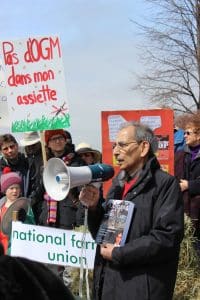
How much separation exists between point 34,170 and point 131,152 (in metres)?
3.35

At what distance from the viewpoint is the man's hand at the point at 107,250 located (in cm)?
317

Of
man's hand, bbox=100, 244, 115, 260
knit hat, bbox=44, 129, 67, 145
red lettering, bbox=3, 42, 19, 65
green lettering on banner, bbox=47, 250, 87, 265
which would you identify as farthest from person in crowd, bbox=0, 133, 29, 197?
man's hand, bbox=100, 244, 115, 260

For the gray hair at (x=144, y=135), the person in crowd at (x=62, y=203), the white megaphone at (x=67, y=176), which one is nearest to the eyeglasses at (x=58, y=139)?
the person in crowd at (x=62, y=203)

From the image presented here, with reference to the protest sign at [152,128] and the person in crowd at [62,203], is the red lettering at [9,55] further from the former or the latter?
the protest sign at [152,128]

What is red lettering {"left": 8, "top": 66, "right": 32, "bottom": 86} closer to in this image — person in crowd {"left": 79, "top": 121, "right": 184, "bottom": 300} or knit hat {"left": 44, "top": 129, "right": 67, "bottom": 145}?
knit hat {"left": 44, "top": 129, "right": 67, "bottom": 145}

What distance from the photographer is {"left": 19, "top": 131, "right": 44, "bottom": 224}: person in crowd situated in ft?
19.7

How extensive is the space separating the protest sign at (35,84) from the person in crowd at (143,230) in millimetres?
2356

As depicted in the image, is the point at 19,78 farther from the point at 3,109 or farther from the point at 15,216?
the point at 3,109

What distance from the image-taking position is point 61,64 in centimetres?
563

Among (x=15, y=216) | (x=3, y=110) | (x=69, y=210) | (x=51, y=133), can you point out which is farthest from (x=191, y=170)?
(x=3, y=110)

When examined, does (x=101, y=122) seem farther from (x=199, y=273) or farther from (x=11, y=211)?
(x=199, y=273)

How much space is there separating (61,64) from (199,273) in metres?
2.40

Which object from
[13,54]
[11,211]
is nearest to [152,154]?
[11,211]

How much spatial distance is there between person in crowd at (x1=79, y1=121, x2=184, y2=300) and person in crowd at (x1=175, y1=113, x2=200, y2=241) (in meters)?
2.16
